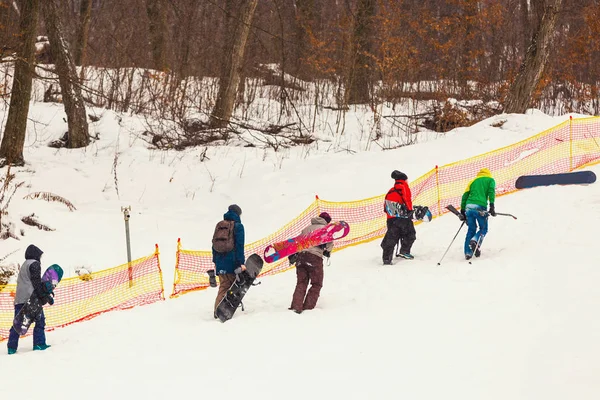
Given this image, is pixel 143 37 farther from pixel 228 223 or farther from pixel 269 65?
pixel 228 223

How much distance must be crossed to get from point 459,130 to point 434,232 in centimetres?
740

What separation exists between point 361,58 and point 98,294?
1608 cm

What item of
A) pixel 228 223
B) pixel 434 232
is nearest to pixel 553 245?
pixel 434 232

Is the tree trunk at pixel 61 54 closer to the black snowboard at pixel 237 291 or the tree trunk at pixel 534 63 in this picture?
the black snowboard at pixel 237 291

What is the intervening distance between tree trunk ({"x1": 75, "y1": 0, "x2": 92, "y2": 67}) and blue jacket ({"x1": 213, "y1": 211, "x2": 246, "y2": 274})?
A: 56.6 feet

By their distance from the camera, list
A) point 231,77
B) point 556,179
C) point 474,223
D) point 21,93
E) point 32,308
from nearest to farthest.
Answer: point 32,308, point 474,223, point 556,179, point 21,93, point 231,77

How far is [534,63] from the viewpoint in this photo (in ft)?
69.3

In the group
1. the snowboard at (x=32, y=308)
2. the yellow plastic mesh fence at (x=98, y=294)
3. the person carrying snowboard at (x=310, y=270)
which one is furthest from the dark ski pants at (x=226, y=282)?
the snowboard at (x=32, y=308)

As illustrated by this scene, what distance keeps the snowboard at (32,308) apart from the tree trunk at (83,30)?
17.4 meters

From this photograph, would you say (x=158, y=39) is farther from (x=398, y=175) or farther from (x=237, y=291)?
(x=237, y=291)

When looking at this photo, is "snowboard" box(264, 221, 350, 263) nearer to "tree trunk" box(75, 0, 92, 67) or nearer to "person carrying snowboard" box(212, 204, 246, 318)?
"person carrying snowboard" box(212, 204, 246, 318)

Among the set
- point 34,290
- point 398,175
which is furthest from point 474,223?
point 34,290

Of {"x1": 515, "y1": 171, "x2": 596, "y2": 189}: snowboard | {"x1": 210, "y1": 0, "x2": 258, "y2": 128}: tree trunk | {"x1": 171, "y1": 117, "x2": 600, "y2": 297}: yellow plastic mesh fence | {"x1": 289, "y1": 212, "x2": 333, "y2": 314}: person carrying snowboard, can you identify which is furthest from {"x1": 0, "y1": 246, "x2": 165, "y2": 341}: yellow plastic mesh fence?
{"x1": 210, "y1": 0, "x2": 258, "y2": 128}: tree trunk

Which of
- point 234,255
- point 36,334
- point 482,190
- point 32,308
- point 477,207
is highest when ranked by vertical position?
point 482,190
